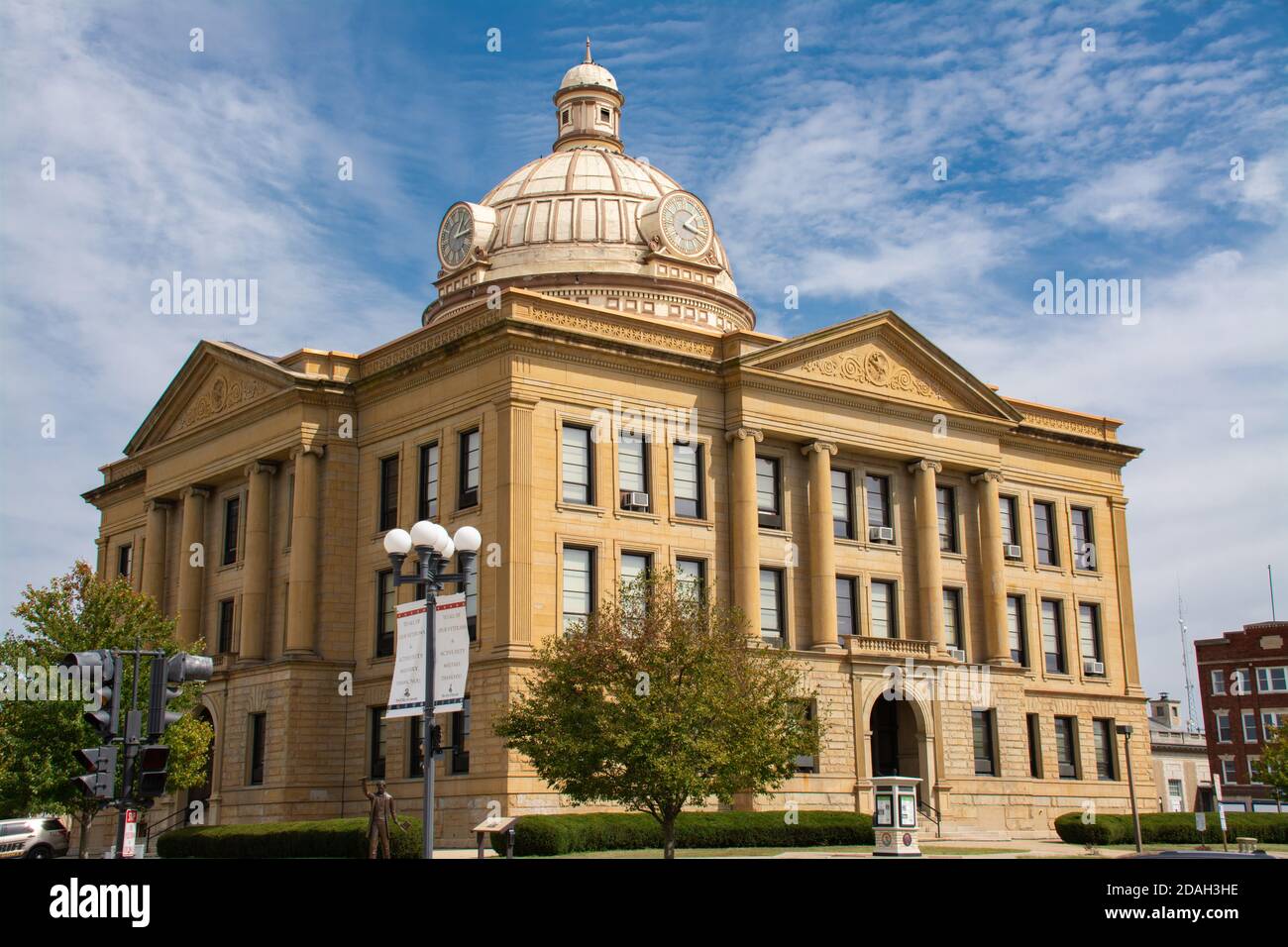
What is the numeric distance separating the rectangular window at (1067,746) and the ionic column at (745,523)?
1639 cm

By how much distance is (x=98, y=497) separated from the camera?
66375mm

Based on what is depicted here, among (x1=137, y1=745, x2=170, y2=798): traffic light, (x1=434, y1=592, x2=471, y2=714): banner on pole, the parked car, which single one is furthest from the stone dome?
(x1=137, y1=745, x2=170, y2=798): traffic light

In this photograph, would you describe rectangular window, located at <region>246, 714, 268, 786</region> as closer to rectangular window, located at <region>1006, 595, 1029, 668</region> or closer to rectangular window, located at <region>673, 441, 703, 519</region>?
rectangular window, located at <region>673, 441, 703, 519</region>

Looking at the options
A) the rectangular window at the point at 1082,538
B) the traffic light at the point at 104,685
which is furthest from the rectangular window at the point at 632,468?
the traffic light at the point at 104,685

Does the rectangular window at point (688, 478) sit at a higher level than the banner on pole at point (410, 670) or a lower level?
higher

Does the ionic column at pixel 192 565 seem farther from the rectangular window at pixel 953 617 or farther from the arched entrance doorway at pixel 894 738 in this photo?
the rectangular window at pixel 953 617

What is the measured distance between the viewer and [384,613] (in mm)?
48562

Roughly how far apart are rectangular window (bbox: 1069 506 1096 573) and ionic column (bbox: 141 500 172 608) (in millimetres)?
36564

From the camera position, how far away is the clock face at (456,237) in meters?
62.8

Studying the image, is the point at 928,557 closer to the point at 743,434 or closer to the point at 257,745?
the point at 743,434

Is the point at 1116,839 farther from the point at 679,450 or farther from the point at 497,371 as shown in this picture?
the point at 497,371

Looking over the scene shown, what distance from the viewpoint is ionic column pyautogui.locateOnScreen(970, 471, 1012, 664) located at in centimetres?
5384
